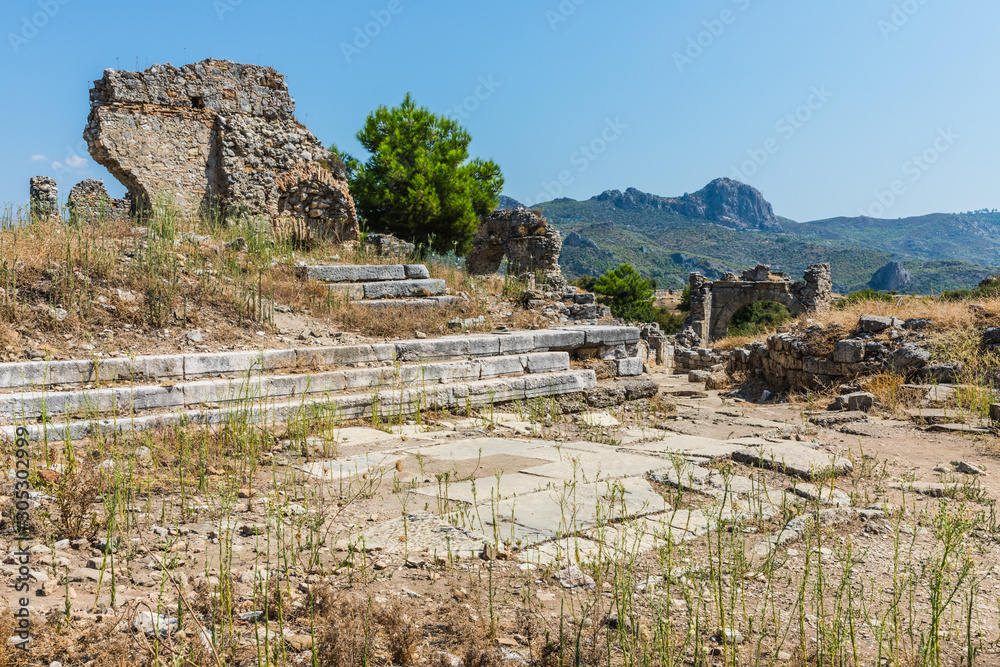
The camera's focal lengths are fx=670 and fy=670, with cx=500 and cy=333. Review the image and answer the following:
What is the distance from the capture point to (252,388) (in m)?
5.23

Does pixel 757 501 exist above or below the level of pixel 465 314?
below

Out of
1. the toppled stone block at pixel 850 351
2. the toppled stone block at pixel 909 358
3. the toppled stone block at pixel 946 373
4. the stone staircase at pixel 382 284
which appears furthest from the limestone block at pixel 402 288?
the toppled stone block at pixel 946 373

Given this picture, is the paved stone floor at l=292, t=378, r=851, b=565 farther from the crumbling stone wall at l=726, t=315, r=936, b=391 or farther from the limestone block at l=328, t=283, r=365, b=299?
the crumbling stone wall at l=726, t=315, r=936, b=391

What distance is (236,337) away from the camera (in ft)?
20.4

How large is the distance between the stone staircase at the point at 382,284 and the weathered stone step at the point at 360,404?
2.22m

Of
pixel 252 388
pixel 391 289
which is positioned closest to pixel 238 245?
pixel 391 289

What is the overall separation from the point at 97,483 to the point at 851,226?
15203 centimetres

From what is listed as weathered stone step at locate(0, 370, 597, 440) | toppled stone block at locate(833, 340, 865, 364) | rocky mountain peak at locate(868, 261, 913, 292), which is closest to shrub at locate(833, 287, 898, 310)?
toppled stone block at locate(833, 340, 865, 364)

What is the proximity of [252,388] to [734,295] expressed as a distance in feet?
89.3

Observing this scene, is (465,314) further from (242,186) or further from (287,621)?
(287,621)

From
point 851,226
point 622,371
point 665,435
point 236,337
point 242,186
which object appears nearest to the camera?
point 665,435

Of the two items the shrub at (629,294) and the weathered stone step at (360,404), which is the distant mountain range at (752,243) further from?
the weathered stone step at (360,404)

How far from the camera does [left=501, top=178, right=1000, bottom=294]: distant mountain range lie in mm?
75062

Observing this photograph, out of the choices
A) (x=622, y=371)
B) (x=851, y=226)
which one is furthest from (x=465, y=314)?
(x=851, y=226)
